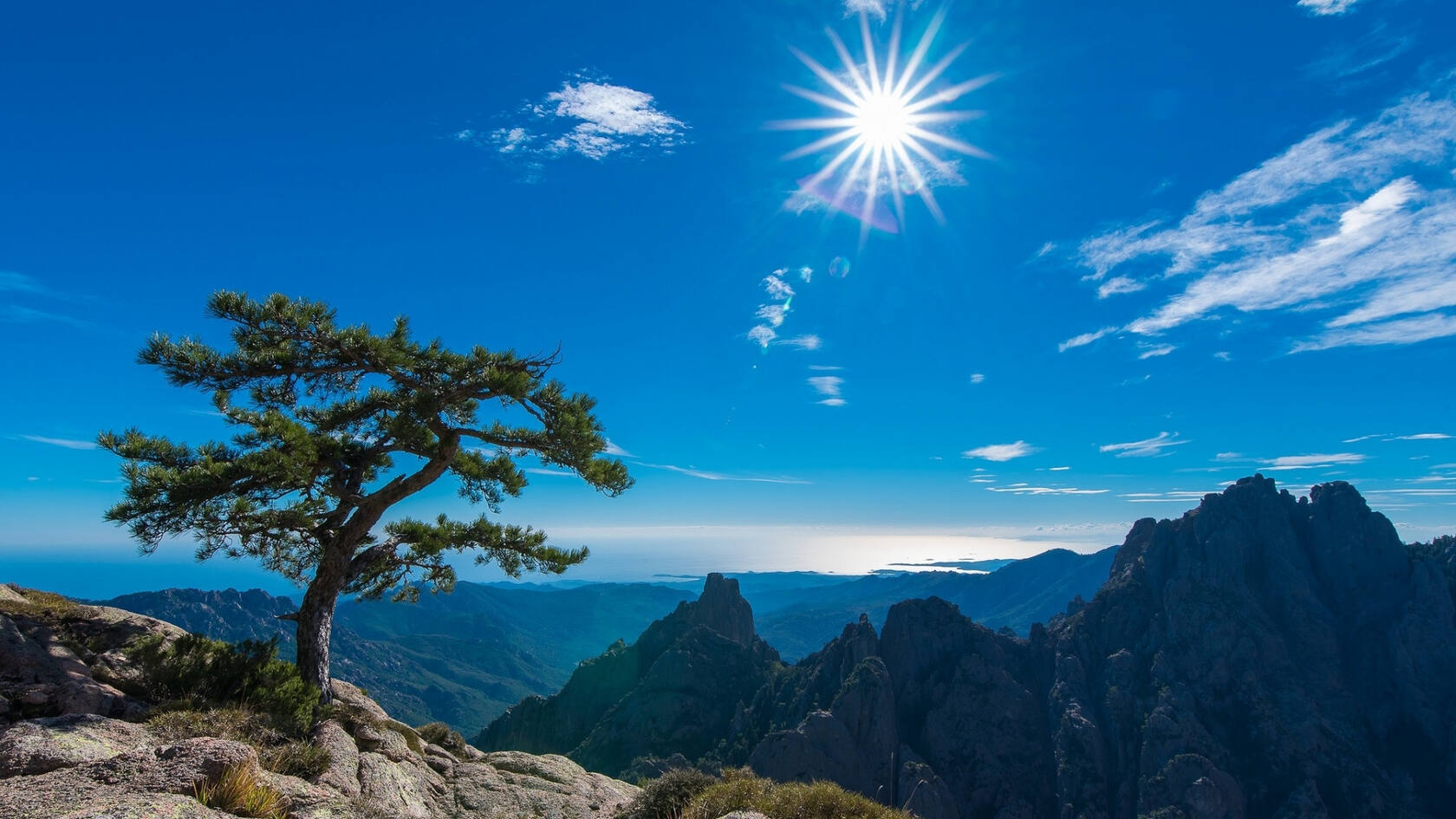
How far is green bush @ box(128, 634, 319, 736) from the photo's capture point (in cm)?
1131

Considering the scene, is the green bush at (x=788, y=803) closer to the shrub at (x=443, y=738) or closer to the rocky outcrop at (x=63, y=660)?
the shrub at (x=443, y=738)

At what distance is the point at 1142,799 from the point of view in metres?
96.8

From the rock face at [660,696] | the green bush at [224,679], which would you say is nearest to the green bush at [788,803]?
the green bush at [224,679]

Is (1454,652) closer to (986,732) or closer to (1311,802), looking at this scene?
(1311,802)

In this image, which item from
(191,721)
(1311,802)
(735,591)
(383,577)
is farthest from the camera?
(735,591)

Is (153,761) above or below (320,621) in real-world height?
below

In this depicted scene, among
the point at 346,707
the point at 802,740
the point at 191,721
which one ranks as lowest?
the point at 802,740

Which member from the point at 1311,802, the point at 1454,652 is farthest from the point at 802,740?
the point at 1454,652

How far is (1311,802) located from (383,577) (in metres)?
132

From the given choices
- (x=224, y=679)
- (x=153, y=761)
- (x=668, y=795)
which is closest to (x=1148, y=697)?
(x=668, y=795)

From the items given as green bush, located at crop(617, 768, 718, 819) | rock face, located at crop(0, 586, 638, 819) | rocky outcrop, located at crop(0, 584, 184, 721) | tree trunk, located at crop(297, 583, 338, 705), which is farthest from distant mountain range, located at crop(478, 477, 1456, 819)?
rocky outcrop, located at crop(0, 584, 184, 721)

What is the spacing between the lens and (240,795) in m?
6.76

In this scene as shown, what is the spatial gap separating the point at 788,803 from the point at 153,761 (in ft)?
28.2

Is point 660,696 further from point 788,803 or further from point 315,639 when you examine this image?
point 788,803
